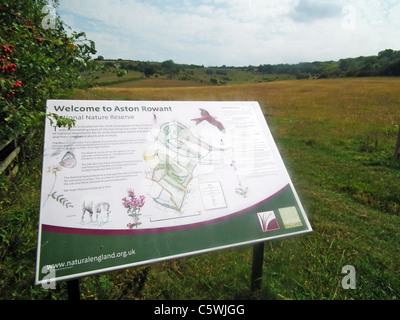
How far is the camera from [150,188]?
7.30ft

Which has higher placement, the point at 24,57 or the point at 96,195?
the point at 24,57

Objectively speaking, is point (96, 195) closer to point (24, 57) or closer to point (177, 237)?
point (177, 237)

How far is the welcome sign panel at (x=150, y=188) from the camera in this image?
190cm

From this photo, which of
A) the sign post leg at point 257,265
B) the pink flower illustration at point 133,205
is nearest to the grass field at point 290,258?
the sign post leg at point 257,265

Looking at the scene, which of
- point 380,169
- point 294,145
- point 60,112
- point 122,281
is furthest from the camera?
point 294,145

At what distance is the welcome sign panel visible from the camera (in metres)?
1.90

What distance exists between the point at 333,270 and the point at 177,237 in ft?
7.23

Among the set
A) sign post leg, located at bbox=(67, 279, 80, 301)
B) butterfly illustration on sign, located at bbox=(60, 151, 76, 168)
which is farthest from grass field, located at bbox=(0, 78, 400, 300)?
butterfly illustration on sign, located at bbox=(60, 151, 76, 168)

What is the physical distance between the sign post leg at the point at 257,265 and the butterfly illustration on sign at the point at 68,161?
190 cm

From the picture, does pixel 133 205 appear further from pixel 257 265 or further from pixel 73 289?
pixel 257 265

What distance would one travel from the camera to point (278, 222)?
2396mm

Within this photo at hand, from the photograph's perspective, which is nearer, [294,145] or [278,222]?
[278,222]

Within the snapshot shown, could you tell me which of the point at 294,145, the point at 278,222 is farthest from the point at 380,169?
the point at 278,222

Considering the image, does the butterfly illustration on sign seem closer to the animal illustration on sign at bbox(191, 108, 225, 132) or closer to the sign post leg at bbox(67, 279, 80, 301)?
the sign post leg at bbox(67, 279, 80, 301)
